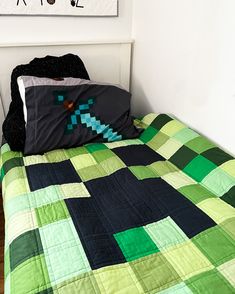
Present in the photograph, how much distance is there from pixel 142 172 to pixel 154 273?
535 millimetres

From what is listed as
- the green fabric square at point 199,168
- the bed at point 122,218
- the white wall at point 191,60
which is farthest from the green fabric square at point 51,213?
the white wall at point 191,60

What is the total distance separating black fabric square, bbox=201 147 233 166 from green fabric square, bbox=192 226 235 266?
35 centimetres

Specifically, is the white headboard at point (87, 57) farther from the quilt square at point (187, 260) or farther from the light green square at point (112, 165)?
the quilt square at point (187, 260)

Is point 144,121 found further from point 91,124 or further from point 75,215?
point 75,215

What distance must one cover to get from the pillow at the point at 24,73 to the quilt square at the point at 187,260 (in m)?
0.94

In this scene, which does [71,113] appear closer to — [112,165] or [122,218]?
[112,165]

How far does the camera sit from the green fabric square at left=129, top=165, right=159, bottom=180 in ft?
3.94

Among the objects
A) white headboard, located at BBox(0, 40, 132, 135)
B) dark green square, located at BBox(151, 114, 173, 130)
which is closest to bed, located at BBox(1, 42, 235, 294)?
dark green square, located at BBox(151, 114, 173, 130)

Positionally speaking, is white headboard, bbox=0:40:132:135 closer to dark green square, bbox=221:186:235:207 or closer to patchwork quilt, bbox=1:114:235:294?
patchwork quilt, bbox=1:114:235:294

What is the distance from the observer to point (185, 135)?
138 centimetres

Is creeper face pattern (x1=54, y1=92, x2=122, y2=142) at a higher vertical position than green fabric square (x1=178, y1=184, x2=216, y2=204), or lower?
higher

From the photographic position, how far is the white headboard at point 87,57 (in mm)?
1597

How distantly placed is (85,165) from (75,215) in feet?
1.25

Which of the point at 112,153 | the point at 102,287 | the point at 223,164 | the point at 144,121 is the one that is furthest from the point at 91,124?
the point at 102,287
